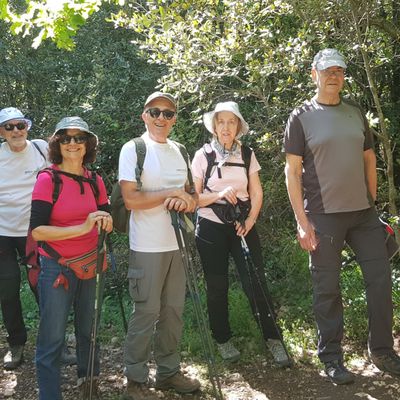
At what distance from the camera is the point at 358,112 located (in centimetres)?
421

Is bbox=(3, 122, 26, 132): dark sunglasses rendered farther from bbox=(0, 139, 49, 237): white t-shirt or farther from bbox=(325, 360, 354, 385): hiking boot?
bbox=(325, 360, 354, 385): hiking boot

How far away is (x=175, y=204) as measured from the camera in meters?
3.82

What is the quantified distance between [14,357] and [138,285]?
1.78 meters

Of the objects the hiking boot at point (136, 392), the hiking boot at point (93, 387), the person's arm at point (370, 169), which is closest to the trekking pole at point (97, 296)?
the hiking boot at point (93, 387)

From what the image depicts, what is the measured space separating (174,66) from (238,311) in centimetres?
249

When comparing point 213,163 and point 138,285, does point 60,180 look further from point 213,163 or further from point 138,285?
point 213,163

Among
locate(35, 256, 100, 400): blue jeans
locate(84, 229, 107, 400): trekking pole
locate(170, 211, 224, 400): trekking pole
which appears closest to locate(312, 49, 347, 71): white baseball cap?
locate(170, 211, 224, 400): trekking pole

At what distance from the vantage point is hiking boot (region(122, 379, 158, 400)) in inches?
157

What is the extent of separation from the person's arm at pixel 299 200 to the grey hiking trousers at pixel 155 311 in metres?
0.96

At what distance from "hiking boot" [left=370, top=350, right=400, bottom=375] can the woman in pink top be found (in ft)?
7.69

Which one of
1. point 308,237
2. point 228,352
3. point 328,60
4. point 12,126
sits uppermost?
point 328,60

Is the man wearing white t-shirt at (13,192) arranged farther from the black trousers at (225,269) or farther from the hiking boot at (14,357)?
the black trousers at (225,269)

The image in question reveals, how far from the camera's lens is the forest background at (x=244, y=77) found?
487 centimetres

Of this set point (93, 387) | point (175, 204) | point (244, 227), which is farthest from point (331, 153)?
point (93, 387)
